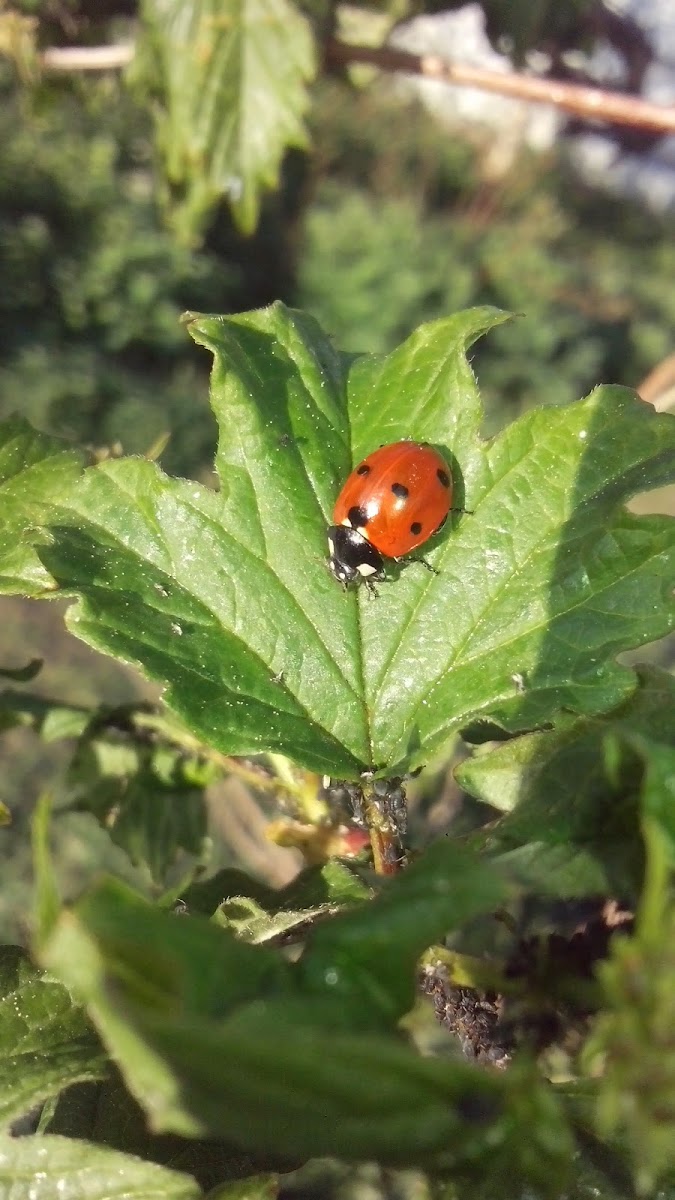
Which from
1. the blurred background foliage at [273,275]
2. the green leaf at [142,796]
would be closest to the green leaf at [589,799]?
the green leaf at [142,796]

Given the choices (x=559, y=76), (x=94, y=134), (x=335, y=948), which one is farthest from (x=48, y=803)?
(x=94, y=134)

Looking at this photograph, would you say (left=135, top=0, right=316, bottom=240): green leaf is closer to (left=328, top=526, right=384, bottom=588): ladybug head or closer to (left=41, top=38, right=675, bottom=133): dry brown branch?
(left=41, top=38, right=675, bottom=133): dry brown branch

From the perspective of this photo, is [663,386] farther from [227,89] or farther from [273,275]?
[273,275]

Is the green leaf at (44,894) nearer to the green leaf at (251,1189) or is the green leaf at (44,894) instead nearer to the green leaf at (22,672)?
the green leaf at (251,1189)

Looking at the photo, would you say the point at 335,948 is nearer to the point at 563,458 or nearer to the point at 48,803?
the point at 48,803

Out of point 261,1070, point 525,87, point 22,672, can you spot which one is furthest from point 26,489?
point 525,87

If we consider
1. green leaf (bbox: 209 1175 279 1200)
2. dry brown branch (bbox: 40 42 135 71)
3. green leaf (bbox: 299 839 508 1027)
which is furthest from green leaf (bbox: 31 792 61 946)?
A: dry brown branch (bbox: 40 42 135 71)
